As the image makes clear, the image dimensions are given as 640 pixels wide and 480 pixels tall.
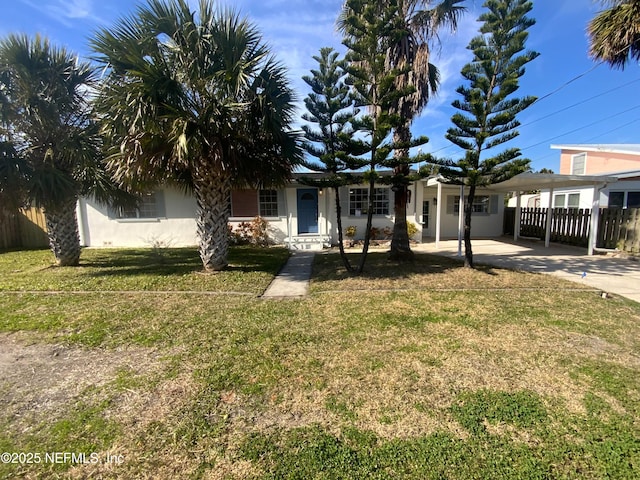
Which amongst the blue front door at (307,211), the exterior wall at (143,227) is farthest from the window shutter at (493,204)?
the exterior wall at (143,227)

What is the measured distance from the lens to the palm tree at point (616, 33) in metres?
6.80

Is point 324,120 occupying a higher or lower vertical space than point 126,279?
higher

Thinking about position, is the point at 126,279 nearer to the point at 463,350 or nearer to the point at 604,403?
the point at 463,350

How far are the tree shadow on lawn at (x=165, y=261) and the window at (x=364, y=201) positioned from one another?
405 centimetres

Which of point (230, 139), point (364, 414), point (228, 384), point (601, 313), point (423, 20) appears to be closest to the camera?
point (364, 414)

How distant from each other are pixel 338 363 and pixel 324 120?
5.53 m

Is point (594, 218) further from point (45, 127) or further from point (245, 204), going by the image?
point (45, 127)

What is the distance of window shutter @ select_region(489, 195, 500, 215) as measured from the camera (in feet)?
50.3

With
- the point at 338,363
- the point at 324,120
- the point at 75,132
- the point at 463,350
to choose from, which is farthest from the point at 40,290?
the point at 463,350

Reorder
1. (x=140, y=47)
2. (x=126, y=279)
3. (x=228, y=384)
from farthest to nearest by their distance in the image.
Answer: (x=126, y=279)
(x=140, y=47)
(x=228, y=384)

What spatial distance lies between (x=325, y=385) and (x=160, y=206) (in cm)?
1218

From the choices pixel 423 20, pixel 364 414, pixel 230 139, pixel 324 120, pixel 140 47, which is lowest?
pixel 364 414

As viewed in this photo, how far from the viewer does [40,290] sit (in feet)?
A: 19.7

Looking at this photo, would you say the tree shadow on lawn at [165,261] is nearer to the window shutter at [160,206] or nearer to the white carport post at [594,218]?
the window shutter at [160,206]
